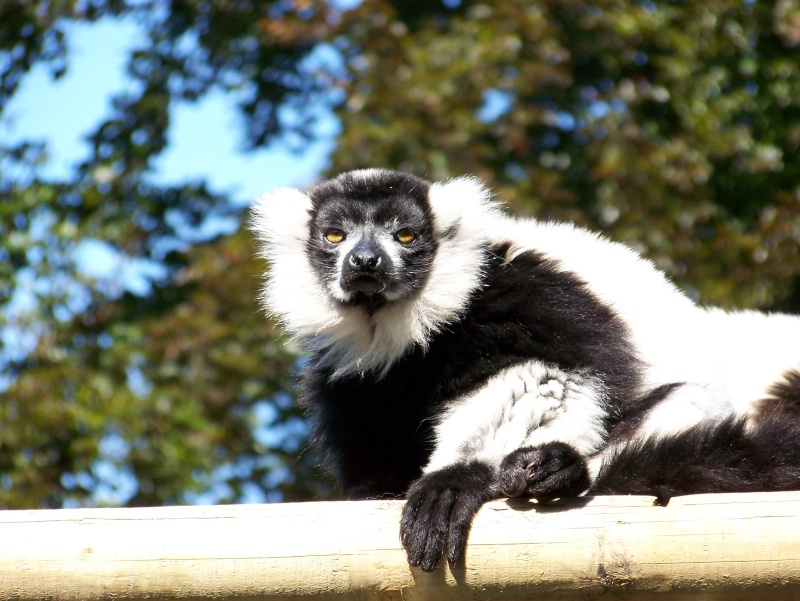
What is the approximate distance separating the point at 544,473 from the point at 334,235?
1.77 meters

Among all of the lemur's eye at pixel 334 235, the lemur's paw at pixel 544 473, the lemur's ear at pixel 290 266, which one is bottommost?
the lemur's ear at pixel 290 266

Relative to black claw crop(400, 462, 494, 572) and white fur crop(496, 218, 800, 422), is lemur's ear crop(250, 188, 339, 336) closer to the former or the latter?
white fur crop(496, 218, 800, 422)

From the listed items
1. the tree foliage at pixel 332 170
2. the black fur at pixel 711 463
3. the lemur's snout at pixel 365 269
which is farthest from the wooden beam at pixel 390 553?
the tree foliage at pixel 332 170

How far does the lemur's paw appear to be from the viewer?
3.09m

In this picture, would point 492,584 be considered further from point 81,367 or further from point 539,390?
point 81,367

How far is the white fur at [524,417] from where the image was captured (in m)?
3.58

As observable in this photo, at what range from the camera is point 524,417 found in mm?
3613

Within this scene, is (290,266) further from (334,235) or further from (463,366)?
(463,366)

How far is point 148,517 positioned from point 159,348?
14.7 feet

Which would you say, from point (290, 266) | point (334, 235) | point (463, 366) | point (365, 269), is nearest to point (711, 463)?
point (463, 366)

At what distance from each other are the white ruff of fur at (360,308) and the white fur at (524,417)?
413 mm

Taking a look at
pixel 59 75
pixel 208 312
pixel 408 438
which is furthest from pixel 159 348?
pixel 408 438

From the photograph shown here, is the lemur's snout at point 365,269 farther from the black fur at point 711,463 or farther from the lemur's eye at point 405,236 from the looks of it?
the black fur at point 711,463

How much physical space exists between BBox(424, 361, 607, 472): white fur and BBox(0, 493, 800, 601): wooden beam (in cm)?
51
